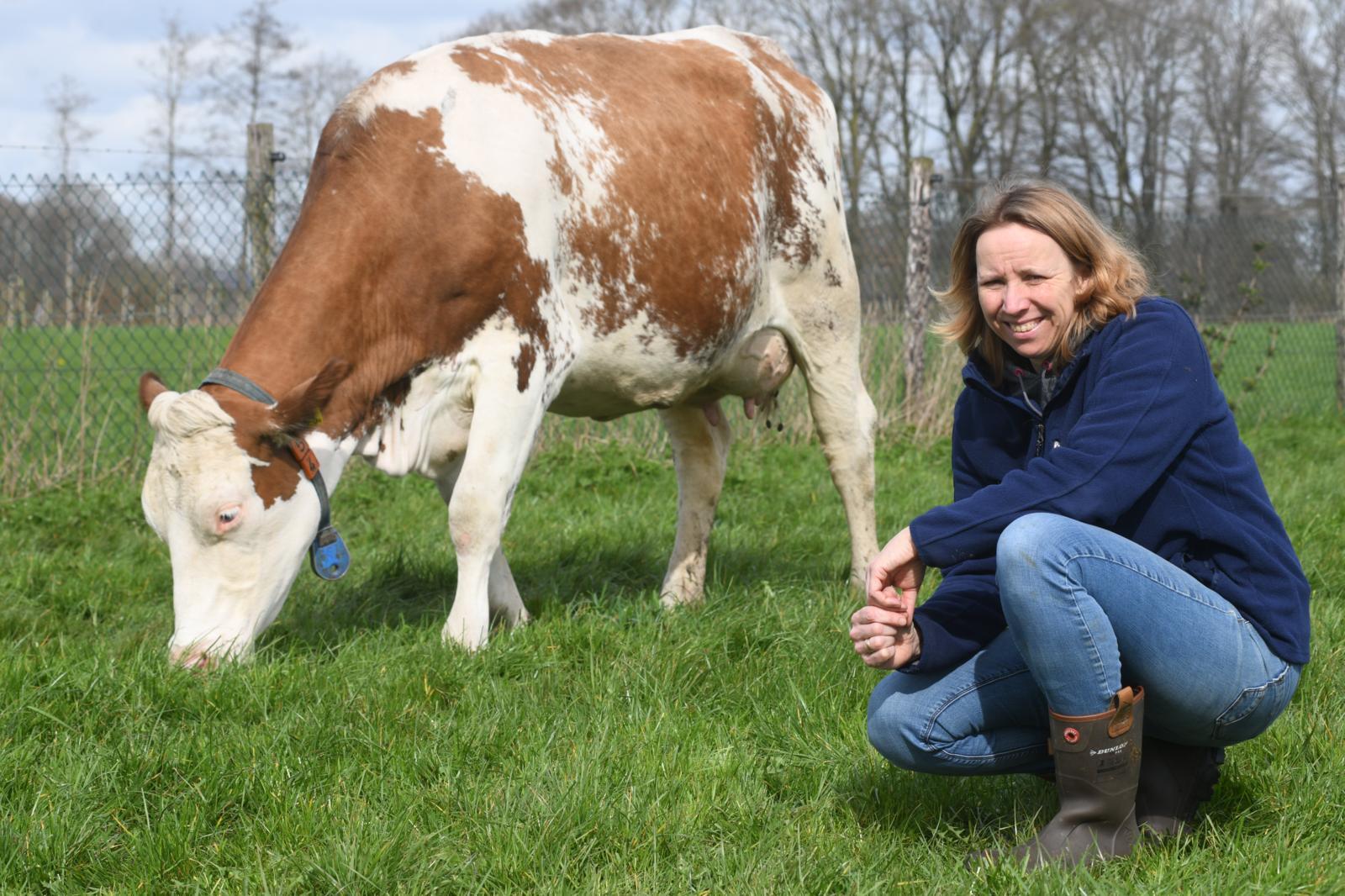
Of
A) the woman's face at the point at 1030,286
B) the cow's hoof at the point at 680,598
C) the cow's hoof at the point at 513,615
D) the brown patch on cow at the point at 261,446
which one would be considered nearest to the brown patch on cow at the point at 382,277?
the brown patch on cow at the point at 261,446

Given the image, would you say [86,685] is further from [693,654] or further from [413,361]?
[693,654]

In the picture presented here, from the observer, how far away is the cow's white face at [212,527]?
379cm

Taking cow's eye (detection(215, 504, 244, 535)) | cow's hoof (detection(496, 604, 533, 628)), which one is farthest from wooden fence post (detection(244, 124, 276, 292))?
cow's eye (detection(215, 504, 244, 535))

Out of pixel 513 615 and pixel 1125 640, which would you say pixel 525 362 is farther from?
pixel 1125 640

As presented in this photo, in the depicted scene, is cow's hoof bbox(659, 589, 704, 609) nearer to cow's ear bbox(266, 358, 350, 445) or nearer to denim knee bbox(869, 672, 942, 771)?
cow's ear bbox(266, 358, 350, 445)

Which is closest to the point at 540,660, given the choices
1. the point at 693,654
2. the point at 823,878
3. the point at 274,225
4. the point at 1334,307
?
the point at 693,654

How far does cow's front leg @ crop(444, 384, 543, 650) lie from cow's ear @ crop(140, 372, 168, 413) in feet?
3.27

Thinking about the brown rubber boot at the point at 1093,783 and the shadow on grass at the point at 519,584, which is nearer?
the brown rubber boot at the point at 1093,783

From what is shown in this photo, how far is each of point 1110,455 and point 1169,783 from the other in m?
0.78

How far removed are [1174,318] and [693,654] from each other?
1.84 meters

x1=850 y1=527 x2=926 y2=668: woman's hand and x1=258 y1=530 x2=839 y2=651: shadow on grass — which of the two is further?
x1=258 y1=530 x2=839 y2=651: shadow on grass

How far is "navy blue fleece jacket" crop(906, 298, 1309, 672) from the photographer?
2426 mm

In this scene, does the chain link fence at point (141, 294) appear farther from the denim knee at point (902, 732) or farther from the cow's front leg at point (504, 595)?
the denim knee at point (902, 732)

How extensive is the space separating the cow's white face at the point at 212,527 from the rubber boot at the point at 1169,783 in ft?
8.49
